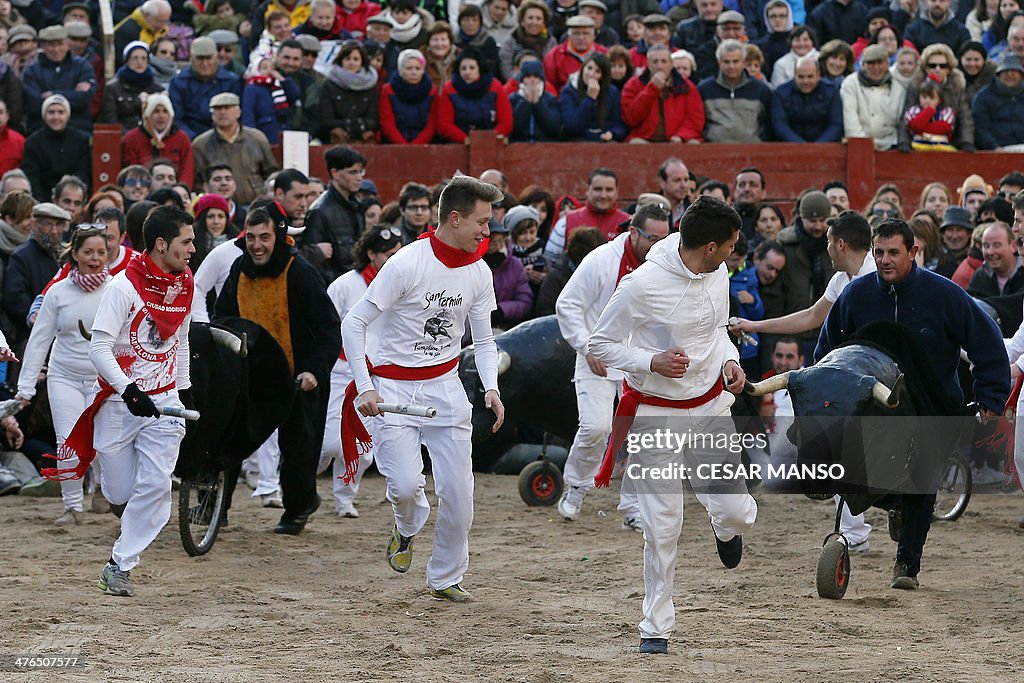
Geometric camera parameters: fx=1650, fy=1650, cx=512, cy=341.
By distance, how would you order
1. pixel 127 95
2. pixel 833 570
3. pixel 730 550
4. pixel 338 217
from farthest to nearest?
1. pixel 127 95
2. pixel 338 217
3. pixel 833 570
4. pixel 730 550

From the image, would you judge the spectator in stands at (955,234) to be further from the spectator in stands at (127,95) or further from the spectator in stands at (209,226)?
the spectator in stands at (127,95)

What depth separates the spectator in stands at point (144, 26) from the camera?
16453mm

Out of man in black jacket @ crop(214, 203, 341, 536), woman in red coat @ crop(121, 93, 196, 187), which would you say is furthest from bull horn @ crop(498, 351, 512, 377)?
woman in red coat @ crop(121, 93, 196, 187)

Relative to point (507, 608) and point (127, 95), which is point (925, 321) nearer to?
point (507, 608)

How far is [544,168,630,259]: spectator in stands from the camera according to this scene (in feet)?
42.2

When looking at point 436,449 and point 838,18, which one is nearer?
point 436,449

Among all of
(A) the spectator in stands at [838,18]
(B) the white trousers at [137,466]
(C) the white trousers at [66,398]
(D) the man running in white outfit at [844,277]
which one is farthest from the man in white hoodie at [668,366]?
(A) the spectator in stands at [838,18]

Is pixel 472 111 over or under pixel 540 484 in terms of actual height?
over

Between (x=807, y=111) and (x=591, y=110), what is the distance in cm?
216

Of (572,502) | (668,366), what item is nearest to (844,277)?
(572,502)

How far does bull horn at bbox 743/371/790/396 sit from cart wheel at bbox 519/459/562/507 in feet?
11.7

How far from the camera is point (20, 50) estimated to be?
15.6 meters

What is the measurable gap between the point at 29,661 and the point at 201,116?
30.3 feet

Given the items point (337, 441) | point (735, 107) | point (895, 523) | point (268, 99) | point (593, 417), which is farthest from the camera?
point (735, 107)
